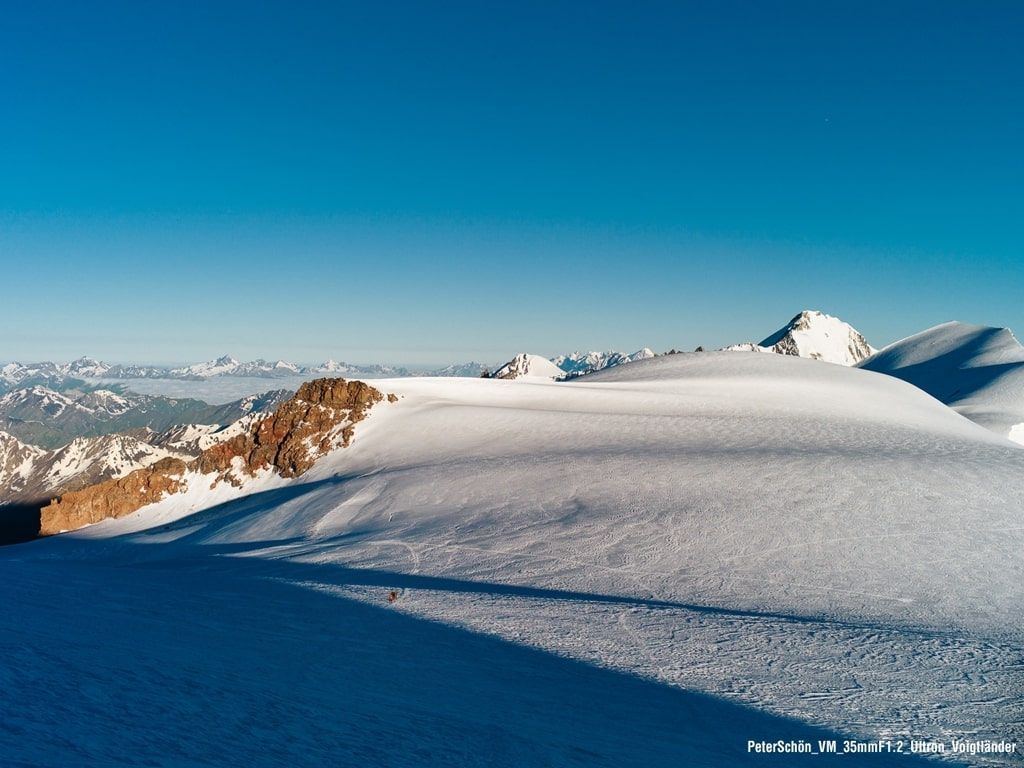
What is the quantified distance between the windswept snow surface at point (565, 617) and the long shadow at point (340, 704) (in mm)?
42

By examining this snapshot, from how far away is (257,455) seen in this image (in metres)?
41.2

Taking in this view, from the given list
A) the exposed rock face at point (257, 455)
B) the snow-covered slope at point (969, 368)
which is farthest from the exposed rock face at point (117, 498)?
the snow-covered slope at point (969, 368)

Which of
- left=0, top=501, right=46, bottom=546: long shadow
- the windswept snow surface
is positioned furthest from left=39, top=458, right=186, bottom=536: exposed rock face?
left=0, top=501, right=46, bottom=546: long shadow

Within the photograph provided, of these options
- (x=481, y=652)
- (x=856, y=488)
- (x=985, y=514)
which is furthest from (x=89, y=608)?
(x=985, y=514)

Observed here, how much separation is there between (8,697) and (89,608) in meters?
5.84

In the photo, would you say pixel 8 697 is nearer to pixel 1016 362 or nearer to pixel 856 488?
pixel 856 488

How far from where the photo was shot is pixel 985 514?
17938 mm

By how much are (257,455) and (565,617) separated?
35.5 metres

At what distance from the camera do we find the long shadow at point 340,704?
19.1ft

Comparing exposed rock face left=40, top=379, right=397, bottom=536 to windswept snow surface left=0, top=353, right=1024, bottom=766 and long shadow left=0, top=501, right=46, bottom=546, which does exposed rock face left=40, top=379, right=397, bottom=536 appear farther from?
long shadow left=0, top=501, right=46, bottom=546

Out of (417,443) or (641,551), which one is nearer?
(641,551)

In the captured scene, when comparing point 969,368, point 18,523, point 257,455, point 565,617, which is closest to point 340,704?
point 565,617

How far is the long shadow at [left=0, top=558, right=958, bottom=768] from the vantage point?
229 inches

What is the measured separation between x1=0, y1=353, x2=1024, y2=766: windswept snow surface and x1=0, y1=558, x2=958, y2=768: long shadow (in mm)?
42
